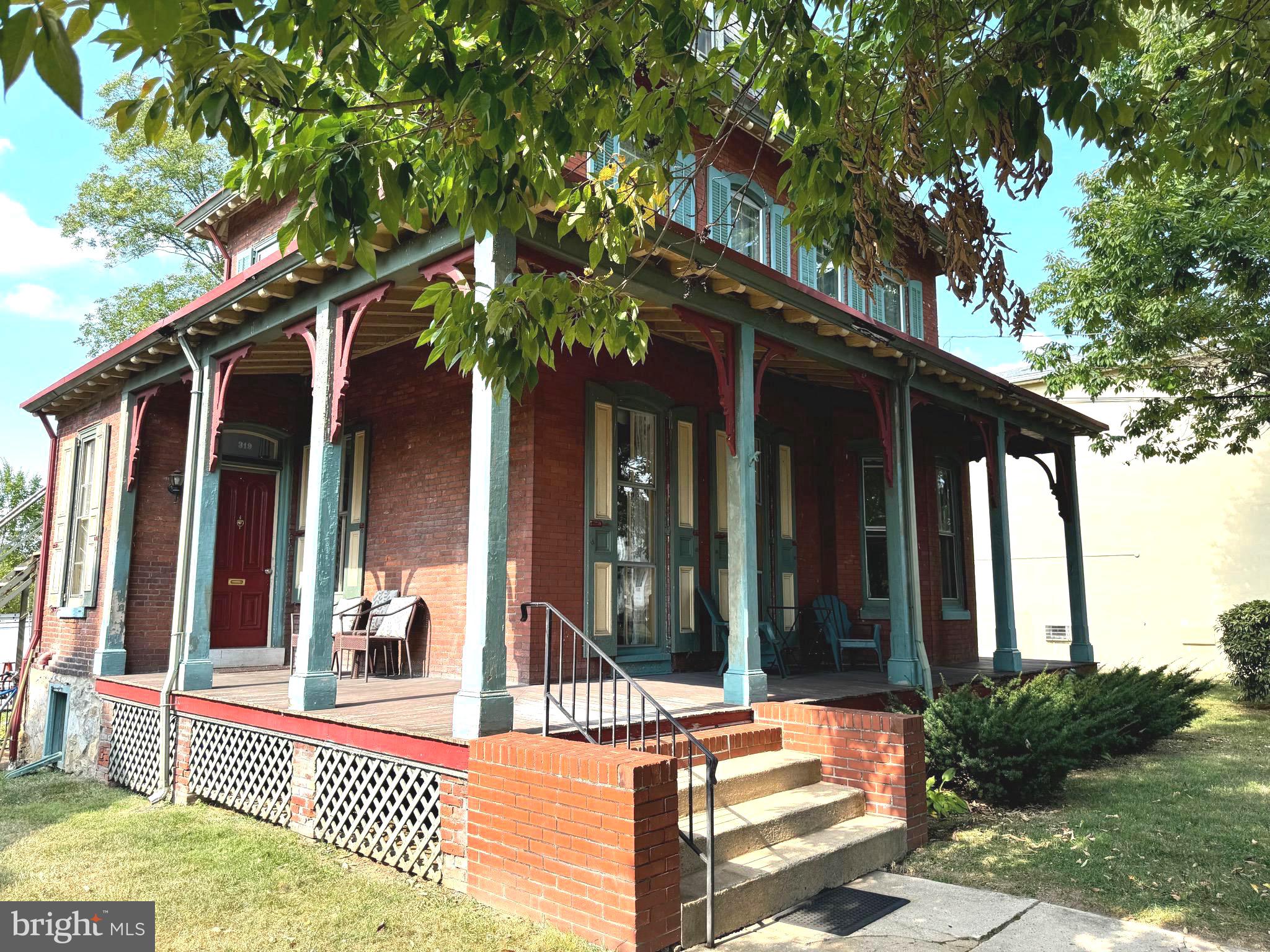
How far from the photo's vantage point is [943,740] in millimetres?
6789

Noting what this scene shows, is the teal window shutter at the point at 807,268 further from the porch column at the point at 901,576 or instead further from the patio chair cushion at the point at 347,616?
the patio chair cushion at the point at 347,616

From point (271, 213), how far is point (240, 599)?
18.5 ft

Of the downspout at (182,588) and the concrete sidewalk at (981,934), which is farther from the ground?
the downspout at (182,588)

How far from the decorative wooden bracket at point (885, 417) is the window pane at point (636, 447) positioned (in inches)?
84.0

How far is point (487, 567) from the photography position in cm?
505

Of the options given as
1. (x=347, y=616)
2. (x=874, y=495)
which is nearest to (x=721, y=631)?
(x=874, y=495)

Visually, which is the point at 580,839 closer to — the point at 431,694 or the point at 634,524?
the point at 431,694

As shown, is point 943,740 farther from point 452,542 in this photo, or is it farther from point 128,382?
point 128,382

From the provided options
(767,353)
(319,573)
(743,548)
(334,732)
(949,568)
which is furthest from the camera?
(949,568)

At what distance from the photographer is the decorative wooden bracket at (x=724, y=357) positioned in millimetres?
6891

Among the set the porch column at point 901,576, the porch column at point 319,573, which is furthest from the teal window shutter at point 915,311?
the porch column at point 319,573

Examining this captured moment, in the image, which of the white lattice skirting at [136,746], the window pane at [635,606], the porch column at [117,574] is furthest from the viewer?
the porch column at [117,574]

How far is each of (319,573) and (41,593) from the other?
7.14m

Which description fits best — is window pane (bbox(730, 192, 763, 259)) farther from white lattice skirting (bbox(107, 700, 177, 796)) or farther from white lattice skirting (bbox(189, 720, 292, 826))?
white lattice skirting (bbox(107, 700, 177, 796))
